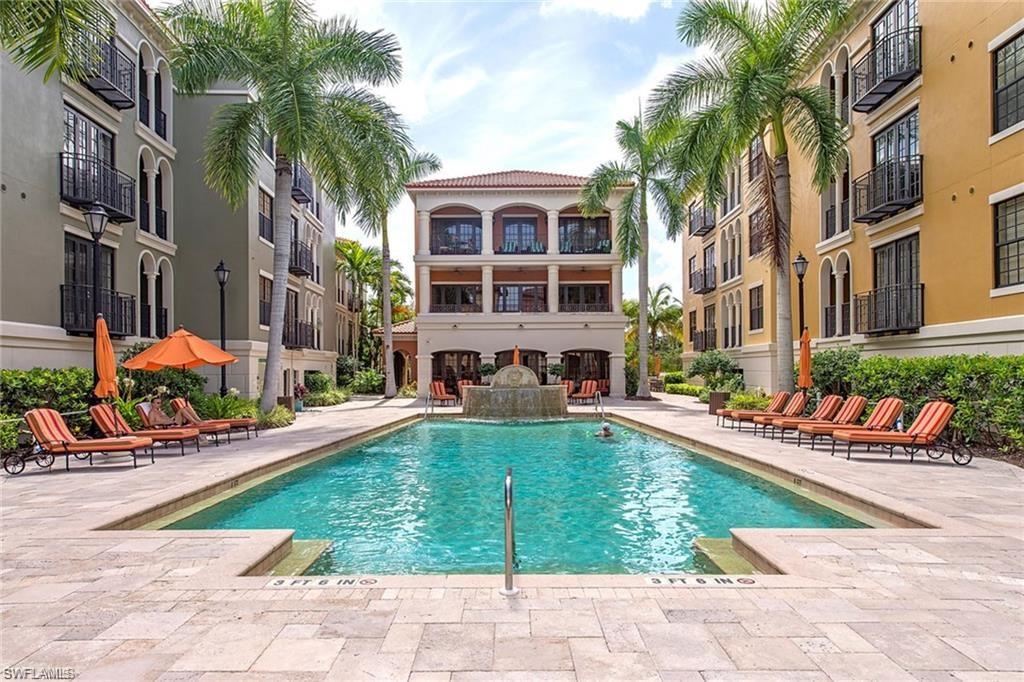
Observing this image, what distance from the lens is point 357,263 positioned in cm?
4497

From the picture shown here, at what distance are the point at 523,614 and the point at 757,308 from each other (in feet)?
85.3

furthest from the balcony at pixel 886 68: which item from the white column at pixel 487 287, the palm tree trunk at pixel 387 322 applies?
the palm tree trunk at pixel 387 322

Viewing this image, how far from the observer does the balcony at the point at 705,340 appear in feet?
112

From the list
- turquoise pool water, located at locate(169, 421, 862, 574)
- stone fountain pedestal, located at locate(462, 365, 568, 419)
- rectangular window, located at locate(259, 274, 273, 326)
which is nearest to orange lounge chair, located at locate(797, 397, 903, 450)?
turquoise pool water, located at locate(169, 421, 862, 574)

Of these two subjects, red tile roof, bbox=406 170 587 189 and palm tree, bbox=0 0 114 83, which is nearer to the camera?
palm tree, bbox=0 0 114 83

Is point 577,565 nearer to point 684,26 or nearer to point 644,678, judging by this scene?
point 644,678

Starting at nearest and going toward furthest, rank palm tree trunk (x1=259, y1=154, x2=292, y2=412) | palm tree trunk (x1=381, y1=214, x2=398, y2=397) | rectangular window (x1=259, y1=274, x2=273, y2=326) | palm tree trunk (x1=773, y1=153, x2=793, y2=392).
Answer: palm tree trunk (x1=773, y1=153, x2=793, y2=392)
palm tree trunk (x1=259, y1=154, x2=292, y2=412)
rectangular window (x1=259, y1=274, x2=273, y2=326)
palm tree trunk (x1=381, y1=214, x2=398, y2=397)

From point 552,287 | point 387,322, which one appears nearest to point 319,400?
point 387,322

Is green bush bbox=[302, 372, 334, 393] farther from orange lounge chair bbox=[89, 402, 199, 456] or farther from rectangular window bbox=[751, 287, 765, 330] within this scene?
rectangular window bbox=[751, 287, 765, 330]

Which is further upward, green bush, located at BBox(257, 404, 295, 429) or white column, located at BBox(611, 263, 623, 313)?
white column, located at BBox(611, 263, 623, 313)

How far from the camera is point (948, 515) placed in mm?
7180

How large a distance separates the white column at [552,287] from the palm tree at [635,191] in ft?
15.7

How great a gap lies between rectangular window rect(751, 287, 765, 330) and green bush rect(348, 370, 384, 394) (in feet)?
68.2

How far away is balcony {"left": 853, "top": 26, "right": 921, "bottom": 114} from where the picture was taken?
1656 cm
